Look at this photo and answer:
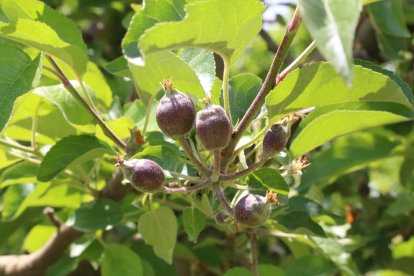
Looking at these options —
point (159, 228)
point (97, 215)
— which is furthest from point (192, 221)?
point (97, 215)

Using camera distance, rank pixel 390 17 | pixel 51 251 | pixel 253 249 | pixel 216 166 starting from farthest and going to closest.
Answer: pixel 390 17 → pixel 51 251 → pixel 253 249 → pixel 216 166

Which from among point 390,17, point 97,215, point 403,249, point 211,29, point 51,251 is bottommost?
point 403,249

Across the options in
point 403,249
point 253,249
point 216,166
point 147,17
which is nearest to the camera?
point 147,17

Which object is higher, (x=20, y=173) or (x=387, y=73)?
(x=387, y=73)

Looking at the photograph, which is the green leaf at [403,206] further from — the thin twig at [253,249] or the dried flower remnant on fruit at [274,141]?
the dried flower remnant on fruit at [274,141]

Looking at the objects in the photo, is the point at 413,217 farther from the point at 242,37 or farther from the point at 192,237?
the point at 242,37

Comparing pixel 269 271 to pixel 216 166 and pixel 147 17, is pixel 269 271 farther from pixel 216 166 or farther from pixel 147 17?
pixel 147 17

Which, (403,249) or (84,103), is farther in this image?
(403,249)
